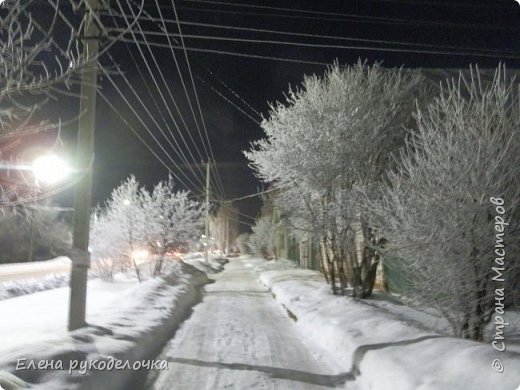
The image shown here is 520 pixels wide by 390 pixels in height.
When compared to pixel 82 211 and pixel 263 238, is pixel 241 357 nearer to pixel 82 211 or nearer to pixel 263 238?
pixel 82 211

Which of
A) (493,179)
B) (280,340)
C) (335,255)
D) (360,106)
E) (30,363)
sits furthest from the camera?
(335,255)

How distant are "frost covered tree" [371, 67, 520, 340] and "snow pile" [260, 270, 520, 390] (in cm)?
66

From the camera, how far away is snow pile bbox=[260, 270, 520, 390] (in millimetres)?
5168

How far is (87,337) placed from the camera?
22.5 feet

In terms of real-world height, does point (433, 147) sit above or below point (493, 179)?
above

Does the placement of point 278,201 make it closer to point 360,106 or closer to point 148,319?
point 360,106

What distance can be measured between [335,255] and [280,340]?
18.5 ft

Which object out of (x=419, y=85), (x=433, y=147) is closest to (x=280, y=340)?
(x=433, y=147)

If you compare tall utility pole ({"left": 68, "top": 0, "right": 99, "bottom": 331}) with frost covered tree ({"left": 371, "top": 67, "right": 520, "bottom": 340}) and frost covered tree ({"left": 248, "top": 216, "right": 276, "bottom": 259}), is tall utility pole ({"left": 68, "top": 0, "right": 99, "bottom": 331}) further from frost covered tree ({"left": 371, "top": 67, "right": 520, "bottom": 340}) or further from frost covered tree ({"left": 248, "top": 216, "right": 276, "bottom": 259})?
frost covered tree ({"left": 248, "top": 216, "right": 276, "bottom": 259})

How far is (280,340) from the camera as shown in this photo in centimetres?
967

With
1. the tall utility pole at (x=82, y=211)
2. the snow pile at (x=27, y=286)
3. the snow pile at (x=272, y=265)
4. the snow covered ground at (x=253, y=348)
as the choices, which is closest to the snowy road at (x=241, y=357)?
the snow covered ground at (x=253, y=348)

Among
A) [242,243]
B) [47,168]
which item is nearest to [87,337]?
[47,168]

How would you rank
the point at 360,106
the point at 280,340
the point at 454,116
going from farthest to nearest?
1. the point at 360,106
2. the point at 280,340
3. the point at 454,116

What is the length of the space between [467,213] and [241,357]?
3.93m
